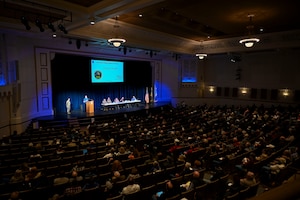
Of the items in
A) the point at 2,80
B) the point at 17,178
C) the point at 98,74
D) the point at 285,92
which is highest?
the point at 98,74

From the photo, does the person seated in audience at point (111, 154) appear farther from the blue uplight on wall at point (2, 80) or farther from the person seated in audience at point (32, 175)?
the blue uplight on wall at point (2, 80)

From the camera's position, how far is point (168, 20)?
44.8 ft

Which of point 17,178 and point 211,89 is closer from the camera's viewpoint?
point 17,178

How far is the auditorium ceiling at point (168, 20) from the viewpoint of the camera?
963 cm

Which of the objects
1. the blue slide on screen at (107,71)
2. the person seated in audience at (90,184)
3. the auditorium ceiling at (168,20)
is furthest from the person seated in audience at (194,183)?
the blue slide on screen at (107,71)

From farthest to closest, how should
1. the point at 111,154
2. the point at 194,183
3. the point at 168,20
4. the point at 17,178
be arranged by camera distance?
the point at 168,20
the point at 111,154
the point at 17,178
the point at 194,183

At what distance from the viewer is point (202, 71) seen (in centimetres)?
2609

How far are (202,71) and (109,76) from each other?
10857 mm

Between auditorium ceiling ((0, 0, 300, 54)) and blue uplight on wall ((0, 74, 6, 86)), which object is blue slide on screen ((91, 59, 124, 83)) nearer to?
auditorium ceiling ((0, 0, 300, 54))

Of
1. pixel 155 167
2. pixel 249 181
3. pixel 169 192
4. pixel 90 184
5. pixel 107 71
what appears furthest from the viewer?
pixel 107 71

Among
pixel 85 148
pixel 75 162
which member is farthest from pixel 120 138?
pixel 75 162

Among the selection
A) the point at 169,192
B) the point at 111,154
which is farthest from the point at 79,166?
the point at 169,192

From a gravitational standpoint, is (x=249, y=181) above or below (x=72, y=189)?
above

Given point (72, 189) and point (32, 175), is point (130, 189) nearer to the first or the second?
point (72, 189)
